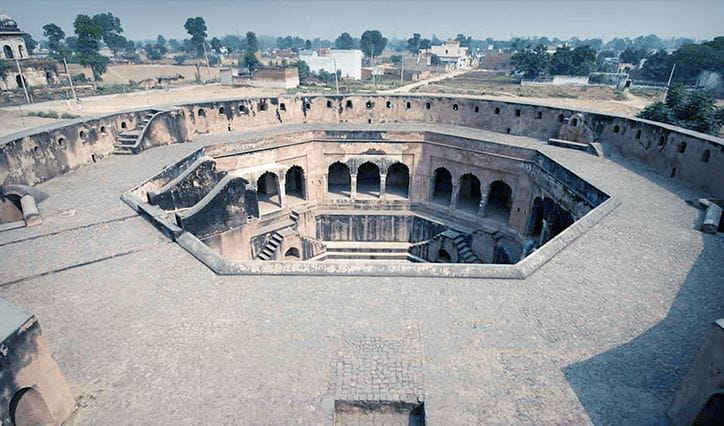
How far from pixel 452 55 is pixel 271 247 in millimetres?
105130

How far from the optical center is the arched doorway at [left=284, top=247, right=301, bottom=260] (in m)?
16.2

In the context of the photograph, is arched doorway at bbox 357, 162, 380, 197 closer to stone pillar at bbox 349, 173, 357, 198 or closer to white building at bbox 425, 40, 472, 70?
stone pillar at bbox 349, 173, 357, 198

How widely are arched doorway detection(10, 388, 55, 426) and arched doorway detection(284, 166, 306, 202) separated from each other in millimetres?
14230

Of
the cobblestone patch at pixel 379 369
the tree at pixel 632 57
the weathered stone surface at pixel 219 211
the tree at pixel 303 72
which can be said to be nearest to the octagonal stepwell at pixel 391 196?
the weathered stone surface at pixel 219 211

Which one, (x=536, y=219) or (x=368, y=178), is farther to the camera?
(x=368, y=178)

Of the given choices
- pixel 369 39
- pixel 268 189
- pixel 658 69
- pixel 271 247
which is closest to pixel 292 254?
pixel 271 247

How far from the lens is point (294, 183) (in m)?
19.3

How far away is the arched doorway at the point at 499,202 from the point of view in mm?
16875

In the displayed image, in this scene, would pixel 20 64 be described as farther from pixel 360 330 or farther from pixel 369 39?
pixel 369 39

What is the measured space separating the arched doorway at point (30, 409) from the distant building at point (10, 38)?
53.6m

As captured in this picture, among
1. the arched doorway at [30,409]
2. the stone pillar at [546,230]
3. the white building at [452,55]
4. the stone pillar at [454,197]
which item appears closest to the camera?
the arched doorway at [30,409]

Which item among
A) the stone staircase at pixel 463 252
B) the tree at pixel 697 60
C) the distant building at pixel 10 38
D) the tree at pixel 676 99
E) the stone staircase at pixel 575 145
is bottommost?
the stone staircase at pixel 463 252

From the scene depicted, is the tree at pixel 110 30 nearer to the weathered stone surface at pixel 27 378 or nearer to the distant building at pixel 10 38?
the distant building at pixel 10 38

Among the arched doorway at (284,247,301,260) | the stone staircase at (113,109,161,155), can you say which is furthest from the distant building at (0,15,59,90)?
the arched doorway at (284,247,301,260)
